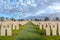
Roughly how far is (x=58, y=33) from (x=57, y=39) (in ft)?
2.79

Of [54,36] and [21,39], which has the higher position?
[21,39]

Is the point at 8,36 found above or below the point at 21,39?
below

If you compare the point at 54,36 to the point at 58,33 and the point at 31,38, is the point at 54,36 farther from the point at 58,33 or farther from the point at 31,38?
the point at 31,38

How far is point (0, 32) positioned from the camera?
15664 mm

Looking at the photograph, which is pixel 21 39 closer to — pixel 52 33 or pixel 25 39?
pixel 25 39

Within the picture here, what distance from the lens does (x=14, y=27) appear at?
77.8 ft

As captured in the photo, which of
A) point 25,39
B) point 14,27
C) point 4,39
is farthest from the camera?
point 14,27

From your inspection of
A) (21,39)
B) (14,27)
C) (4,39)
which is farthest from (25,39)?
(14,27)

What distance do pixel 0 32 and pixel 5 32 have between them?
563 millimetres

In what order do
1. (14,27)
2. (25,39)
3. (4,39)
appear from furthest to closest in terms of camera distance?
(14,27) < (4,39) < (25,39)

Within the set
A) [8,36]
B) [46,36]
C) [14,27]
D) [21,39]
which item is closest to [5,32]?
[8,36]

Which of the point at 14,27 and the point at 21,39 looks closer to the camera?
the point at 21,39

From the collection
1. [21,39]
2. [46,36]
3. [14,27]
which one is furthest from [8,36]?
[21,39]

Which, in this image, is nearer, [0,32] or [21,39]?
[21,39]
